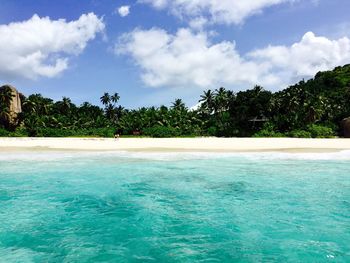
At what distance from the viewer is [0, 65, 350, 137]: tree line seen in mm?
55844

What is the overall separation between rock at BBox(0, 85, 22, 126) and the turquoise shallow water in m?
49.2

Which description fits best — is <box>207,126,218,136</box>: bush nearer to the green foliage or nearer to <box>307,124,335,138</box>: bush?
<box>307,124,335,138</box>: bush

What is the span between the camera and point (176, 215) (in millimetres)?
10695

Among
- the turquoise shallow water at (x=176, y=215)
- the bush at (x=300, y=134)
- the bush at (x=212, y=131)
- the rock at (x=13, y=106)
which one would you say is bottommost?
the turquoise shallow water at (x=176, y=215)

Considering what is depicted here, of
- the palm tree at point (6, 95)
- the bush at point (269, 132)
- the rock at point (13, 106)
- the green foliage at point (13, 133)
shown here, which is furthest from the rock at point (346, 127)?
the palm tree at point (6, 95)

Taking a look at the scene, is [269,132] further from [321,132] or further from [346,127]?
[346,127]

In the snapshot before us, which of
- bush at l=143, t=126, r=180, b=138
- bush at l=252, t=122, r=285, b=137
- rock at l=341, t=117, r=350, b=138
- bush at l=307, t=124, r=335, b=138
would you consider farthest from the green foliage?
rock at l=341, t=117, r=350, b=138

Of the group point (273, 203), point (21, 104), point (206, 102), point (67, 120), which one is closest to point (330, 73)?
point (206, 102)

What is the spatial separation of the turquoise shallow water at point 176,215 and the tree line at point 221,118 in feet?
119

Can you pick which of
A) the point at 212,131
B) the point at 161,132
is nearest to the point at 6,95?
the point at 161,132

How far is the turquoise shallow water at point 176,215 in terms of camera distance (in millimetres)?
7668

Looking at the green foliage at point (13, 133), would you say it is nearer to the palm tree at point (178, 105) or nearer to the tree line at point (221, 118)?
the tree line at point (221, 118)

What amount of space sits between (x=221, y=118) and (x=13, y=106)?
132 ft

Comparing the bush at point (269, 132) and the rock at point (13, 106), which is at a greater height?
the rock at point (13, 106)
